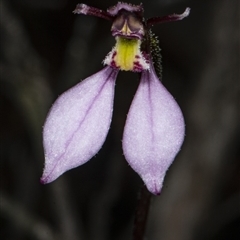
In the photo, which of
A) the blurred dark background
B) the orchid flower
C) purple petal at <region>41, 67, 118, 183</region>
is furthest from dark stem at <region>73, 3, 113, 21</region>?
the blurred dark background

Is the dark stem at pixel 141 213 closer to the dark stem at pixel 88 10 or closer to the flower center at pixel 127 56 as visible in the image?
the flower center at pixel 127 56

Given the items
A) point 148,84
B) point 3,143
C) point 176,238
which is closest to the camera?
point 148,84

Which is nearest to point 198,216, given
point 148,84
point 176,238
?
point 176,238

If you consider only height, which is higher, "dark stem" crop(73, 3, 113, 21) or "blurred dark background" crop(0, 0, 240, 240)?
"dark stem" crop(73, 3, 113, 21)

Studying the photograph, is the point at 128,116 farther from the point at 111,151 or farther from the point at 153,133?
the point at 111,151

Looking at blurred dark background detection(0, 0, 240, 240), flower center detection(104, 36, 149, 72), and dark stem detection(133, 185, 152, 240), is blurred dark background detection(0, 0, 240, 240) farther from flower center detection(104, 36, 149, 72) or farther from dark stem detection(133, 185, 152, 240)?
flower center detection(104, 36, 149, 72)

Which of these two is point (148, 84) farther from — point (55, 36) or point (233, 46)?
point (55, 36)

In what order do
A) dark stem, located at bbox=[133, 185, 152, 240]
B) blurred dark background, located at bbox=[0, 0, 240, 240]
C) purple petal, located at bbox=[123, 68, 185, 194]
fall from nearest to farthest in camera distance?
1. purple petal, located at bbox=[123, 68, 185, 194]
2. dark stem, located at bbox=[133, 185, 152, 240]
3. blurred dark background, located at bbox=[0, 0, 240, 240]
